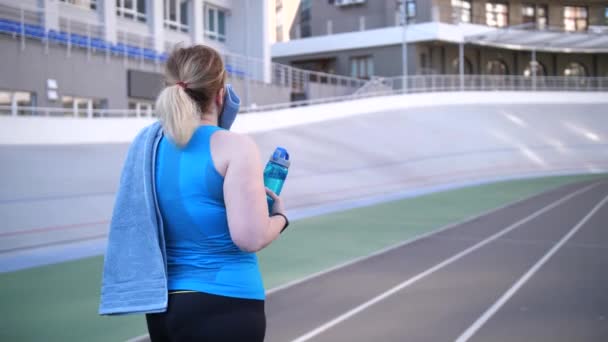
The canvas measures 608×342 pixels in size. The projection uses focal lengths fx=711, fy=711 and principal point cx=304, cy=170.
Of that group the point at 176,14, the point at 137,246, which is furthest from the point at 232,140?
the point at 176,14

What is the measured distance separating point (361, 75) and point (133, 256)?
2012 inches

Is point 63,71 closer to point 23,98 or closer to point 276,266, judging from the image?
point 23,98

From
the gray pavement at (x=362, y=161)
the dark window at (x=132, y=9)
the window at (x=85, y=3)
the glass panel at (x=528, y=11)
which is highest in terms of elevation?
the glass panel at (x=528, y=11)

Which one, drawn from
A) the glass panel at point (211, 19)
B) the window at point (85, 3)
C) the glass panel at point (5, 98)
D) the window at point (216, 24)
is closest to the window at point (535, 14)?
the window at point (216, 24)

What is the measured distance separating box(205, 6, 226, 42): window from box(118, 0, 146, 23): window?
18.2 ft

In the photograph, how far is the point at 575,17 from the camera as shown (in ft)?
196

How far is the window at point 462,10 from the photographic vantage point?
5281 centimetres

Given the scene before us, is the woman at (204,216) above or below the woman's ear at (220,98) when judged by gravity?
below

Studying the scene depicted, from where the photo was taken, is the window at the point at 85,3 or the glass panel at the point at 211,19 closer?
the window at the point at 85,3

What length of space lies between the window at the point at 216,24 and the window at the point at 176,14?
1732 millimetres

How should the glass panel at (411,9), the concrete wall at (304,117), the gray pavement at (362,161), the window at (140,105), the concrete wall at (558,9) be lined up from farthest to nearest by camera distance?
the concrete wall at (558,9), the glass panel at (411,9), the window at (140,105), the concrete wall at (304,117), the gray pavement at (362,161)

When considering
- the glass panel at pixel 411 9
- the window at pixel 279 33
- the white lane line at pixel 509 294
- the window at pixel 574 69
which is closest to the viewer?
the white lane line at pixel 509 294

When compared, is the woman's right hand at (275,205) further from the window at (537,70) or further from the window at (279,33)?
the window at (537,70)

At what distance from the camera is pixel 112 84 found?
27422 mm
